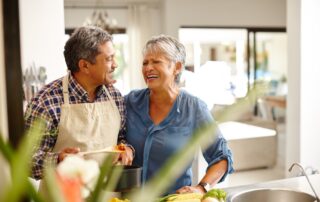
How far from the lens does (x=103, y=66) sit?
150 cm

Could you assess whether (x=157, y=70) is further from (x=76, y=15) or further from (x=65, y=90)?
(x=76, y=15)

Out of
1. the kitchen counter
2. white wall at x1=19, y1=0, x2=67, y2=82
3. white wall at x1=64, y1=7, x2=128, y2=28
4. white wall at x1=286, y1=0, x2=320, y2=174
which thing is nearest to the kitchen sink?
the kitchen counter

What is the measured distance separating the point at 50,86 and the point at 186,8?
5.84 m

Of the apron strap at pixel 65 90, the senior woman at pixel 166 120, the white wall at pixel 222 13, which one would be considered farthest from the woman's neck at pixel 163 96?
the white wall at pixel 222 13

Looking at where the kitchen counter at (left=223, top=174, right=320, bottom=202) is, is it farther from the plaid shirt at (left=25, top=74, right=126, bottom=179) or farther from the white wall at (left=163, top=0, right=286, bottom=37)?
the white wall at (left=163, top=0, right=286, bottom=37)

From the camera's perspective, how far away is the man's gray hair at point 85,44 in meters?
1.48

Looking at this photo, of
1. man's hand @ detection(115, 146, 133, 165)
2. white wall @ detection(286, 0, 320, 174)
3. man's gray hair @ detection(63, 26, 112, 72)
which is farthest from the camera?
white wall @ detection(286, 0, 320, 174)

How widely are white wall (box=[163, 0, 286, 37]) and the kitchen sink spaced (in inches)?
223

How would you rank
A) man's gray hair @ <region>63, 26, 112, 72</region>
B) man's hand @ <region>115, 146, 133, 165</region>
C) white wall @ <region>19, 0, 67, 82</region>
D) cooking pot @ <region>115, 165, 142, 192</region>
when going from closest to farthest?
1. cooking pot @ <region>115, 165, 142, 192</region>
2. man's hand @ <region>115, 146, 133, 165</region>
3. man's gray hair @ <region>63, 26, 112, 72</region>
4. white wall @ <region>19, 0, 67, 82</region>

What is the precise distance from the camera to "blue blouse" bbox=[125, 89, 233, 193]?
158 centimetres

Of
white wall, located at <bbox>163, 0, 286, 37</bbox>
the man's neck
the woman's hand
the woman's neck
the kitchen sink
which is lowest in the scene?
the kitchen sink

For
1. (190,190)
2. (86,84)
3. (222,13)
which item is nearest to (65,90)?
(86,84)

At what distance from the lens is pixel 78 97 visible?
1540 millimetres

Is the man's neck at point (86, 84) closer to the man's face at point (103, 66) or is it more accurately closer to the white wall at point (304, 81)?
the man's face at point (103, 66)
